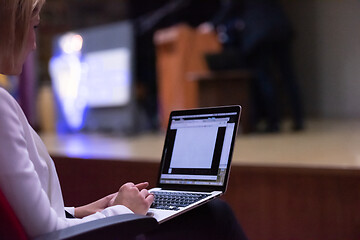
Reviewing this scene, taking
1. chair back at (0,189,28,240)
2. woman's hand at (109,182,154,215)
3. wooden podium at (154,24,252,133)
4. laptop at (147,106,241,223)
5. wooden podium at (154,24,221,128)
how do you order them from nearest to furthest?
1. chair back at (0,189,28,240)
2. woman's hand at (109,182,154,215)
3. laptop at (147,106,241,223)
4. wooden podium at (154,24,252,133)
5. wooden podium at (154,24,221,128)

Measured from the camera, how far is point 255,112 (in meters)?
4.09

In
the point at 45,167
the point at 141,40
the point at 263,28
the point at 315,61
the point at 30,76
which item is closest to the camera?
the point at 45,167

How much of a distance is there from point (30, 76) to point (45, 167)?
4.46 m

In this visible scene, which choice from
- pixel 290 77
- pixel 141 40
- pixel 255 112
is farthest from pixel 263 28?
pixel 141 40

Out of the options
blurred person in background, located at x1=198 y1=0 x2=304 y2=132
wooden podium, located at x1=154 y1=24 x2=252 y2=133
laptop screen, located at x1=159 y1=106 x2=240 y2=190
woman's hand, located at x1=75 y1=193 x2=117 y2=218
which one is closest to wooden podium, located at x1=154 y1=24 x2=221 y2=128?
wooden podium, located at x1=154 y1=24 x2=252 y2=133

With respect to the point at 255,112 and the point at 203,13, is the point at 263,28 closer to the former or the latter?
the point at 255,112

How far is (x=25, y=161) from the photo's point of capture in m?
0.61

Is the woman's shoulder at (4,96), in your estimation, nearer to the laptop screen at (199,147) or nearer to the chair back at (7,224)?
the chair back at (7,224)

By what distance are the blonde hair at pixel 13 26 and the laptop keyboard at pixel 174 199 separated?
1.15 feet

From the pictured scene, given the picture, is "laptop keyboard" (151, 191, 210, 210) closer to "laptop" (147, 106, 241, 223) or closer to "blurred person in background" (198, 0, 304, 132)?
"laptop" (147, 106, 241, 223)

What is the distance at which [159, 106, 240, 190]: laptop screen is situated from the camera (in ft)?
2.90

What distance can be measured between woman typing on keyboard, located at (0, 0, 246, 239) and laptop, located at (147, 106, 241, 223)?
13cm

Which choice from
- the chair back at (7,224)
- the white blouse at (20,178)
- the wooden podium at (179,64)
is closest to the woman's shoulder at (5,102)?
the white blouse at (20,178)

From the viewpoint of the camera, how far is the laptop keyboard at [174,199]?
813 millimetres
